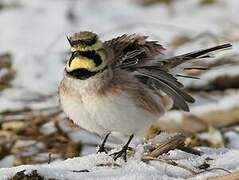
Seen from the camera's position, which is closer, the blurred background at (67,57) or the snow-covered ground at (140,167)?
the snow-covered ground at (140,167)

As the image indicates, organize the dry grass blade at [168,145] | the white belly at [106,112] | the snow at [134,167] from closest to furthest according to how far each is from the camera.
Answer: the snow at [134,167] → the dry grass blade at [168,145] → the white belly at [106,112]

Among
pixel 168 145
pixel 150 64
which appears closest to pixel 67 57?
pixel 150 64

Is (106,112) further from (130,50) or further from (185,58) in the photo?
(185,58)

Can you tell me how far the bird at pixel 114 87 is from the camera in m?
4.07

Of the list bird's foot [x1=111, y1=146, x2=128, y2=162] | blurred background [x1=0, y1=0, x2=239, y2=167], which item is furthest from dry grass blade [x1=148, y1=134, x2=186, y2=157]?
blurred background [x1=0, y1=0, x2=239, y2=167]

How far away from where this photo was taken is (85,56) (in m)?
4.14

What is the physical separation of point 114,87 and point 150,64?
32 centimetres

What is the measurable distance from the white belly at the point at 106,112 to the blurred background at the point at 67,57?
2.16ft

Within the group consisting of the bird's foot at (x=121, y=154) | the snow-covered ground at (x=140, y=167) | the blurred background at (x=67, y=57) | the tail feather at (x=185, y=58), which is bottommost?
the snow-covered ground at (x=140, y=167)

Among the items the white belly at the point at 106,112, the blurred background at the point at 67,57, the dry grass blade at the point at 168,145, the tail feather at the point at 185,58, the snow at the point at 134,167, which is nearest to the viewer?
the snow at the point at 134,167

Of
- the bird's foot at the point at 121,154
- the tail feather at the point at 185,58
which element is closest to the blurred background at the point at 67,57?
the tail feather at the point at 185,58

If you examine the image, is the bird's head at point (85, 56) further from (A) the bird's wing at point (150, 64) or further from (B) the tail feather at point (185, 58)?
(B) the tail feather at point (185, 58)

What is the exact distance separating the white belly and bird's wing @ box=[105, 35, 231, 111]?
19cm

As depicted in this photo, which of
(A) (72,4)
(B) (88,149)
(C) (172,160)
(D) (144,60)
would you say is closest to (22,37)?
(A) (72,4)
